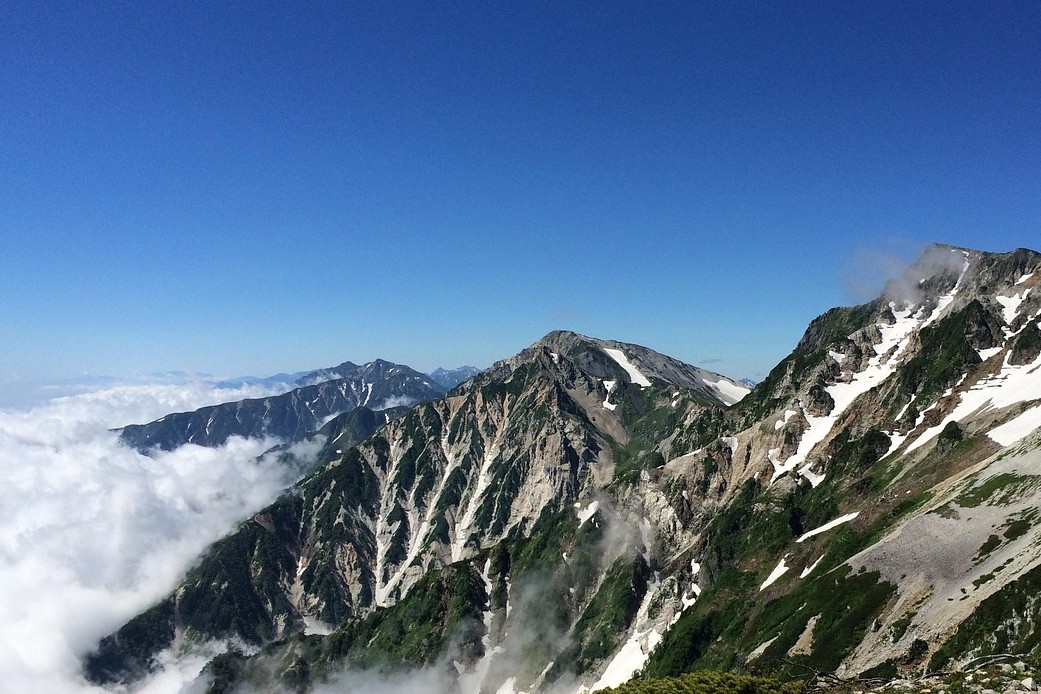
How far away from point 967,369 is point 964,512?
115087mm

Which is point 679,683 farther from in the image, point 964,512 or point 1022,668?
point 964,512

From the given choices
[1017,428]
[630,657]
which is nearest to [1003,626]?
[1017,428]

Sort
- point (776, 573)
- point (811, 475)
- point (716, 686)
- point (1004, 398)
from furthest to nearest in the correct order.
Result: point (811, 475)
point (776, 573)
point (1004, 398)
point (716, 686)

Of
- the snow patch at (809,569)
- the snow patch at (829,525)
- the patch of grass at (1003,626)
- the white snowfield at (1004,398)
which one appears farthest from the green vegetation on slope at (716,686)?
the snow patch at (829,525)

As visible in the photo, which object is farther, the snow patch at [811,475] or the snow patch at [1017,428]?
the snow patch at [811,475]

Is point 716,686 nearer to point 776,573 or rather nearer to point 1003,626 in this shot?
point 1003,626

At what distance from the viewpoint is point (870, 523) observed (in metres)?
134

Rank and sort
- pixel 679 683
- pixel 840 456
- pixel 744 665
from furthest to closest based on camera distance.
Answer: pixel 840 456, pixel 744 665, pixel 679 683

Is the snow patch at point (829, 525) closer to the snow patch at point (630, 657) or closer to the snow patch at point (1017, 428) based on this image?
the snow patch at point (1017, 428)

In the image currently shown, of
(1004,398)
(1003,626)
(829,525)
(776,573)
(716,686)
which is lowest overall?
(776,573)

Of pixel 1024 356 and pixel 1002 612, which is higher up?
pixel 1024 356

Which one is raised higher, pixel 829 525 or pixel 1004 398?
pixel 1004 398

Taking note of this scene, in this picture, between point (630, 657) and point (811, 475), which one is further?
point (811, 475)

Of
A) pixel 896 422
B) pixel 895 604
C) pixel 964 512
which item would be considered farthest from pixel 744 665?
pixel 896 422
